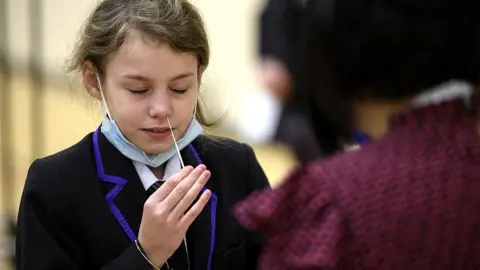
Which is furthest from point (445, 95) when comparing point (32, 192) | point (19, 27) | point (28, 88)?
point (19, 27)

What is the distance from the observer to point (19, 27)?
Result: 259 inches

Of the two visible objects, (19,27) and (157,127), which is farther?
(19,27)

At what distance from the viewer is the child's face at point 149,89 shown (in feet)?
4.02

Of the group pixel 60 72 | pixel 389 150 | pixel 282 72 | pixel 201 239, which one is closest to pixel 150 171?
pixel 201 239

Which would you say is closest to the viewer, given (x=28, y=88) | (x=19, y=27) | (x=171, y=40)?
(x=171, y=40)

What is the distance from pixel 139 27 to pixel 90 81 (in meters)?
0.13

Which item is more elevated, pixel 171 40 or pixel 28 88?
pixel 171 40

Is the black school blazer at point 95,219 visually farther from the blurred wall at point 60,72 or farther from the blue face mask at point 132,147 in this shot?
the blurred wall at point 60,72

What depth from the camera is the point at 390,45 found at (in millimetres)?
941

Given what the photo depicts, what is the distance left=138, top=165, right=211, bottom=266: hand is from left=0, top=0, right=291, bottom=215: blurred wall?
A: 2789mm

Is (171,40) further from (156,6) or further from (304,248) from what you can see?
(304,248)

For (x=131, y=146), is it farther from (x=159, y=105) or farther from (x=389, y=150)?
(x=389, y=150)

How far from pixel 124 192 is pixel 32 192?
0.14 m

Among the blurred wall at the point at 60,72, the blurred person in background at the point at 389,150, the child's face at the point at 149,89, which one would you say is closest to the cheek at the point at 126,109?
the child's face at the point at 149,89
